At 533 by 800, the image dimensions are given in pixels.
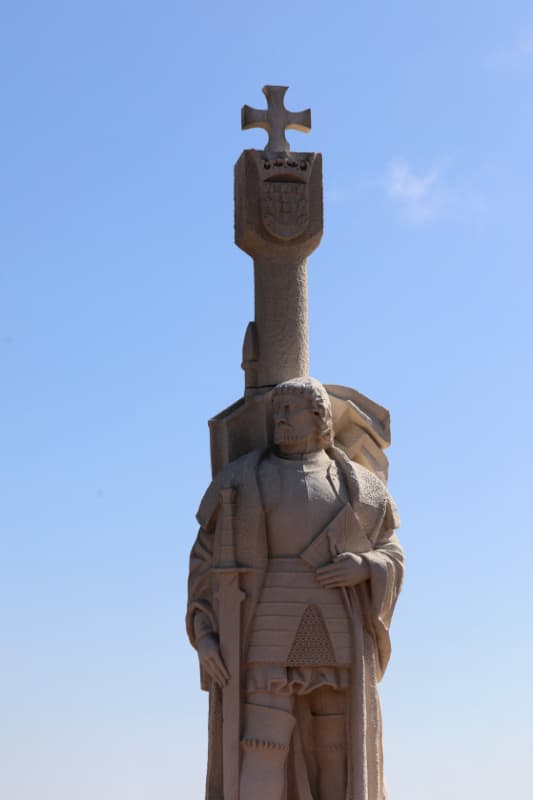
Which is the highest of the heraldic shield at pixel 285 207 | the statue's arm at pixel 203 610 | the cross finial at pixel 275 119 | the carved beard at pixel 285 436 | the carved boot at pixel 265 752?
the cross finial at pixel 275 119

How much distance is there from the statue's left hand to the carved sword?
65 cm

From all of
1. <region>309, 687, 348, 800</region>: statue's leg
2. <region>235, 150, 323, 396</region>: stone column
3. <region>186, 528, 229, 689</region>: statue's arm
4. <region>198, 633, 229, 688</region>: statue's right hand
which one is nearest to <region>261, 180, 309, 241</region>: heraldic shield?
<region>235, 150, 323, 396</region>: stone column

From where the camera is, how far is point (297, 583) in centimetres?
1275

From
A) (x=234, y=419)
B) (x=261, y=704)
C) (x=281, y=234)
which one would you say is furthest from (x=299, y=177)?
(x=261, y=704)

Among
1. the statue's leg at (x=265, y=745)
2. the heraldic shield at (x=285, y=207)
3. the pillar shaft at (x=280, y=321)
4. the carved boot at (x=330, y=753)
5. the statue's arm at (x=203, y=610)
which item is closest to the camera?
the statue's leg at (x=265, y=745)

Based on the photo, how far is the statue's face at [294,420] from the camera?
13031mm

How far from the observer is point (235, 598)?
500 inches

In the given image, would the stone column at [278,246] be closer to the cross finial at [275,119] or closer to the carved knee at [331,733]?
the cross finial at [275,119]

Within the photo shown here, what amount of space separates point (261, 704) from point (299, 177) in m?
4.58

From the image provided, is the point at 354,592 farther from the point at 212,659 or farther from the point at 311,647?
the point at 212,659

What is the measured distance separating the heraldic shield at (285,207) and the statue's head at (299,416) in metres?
1.53

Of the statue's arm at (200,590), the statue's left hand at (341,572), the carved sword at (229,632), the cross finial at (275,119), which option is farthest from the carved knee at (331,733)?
the cross finial at (275,119)

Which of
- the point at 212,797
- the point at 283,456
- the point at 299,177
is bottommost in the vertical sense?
the point at 212,797

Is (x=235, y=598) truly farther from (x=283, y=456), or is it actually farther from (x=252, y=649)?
(x=283, y=456)
